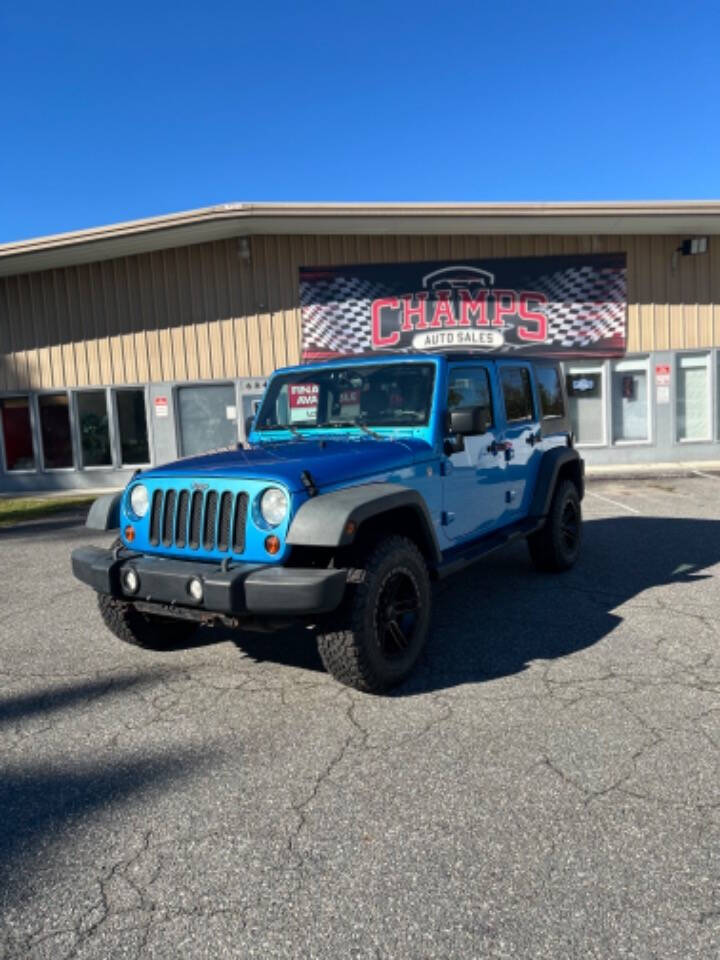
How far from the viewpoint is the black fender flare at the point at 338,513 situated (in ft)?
10.9

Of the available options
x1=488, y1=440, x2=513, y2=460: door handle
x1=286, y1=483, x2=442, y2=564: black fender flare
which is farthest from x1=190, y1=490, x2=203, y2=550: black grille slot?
x1=488, y1=440, x2=513, y2=460: door handle

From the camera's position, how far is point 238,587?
330cm

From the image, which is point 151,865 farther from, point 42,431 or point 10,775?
point 42,431

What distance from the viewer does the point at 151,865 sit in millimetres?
2426

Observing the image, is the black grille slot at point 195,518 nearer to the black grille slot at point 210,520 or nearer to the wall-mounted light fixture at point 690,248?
the black grille slot at point 210,520

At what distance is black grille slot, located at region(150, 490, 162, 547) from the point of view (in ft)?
12.7

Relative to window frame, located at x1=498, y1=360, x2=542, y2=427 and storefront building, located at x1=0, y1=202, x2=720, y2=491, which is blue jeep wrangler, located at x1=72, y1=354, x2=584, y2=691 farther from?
storefront building, located at x1=0, y1=202, x2=720, y2=491

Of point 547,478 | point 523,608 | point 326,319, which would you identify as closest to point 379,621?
point 523,608

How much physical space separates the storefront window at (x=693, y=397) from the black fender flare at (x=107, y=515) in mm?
13599

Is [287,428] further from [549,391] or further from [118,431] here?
[118,431]

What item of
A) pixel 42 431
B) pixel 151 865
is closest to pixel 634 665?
pixel 151 865

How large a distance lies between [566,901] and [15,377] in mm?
16075

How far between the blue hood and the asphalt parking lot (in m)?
1.19

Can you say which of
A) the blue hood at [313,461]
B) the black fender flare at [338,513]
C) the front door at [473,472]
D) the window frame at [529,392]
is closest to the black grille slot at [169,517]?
the blue hood at [313,461]
